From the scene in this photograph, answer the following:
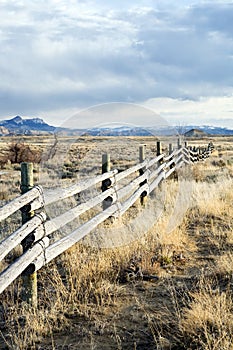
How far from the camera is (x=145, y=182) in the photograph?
9906 mm

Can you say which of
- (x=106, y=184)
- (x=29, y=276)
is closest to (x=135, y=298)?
(x=29, y=276)

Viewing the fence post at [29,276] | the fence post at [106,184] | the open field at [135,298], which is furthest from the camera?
the fence post at [106,184]

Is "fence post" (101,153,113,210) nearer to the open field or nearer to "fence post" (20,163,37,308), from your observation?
the open field

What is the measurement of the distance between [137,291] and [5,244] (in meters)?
1.85

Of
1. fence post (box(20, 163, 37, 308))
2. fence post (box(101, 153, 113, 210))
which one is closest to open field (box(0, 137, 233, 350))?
fence post (box(20, 163, 37, 308))

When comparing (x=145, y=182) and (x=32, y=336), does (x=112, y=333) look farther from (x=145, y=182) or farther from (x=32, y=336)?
(x=145, y=182)

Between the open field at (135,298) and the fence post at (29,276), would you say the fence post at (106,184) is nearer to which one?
the open field at (135,298)

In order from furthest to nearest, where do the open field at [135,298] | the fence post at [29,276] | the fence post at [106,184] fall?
1. the fence post at [106,184]
2. the fence post at [29,276]
3. the open field at [135,298]

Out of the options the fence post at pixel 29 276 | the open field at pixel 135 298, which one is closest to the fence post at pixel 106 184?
the open field at pixel 135 298

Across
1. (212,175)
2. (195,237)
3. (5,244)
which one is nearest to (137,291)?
(5,244)

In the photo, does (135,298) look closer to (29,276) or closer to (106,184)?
(29,276)

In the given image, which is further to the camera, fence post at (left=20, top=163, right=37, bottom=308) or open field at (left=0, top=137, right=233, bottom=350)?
fence post at (left=20, top=163, right=37, bottom=308)

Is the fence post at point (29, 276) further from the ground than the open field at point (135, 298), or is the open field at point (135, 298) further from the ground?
the fence post at point (29, 276)

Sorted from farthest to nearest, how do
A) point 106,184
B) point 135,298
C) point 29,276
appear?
point 106,184
point 135,298
point 29,276
